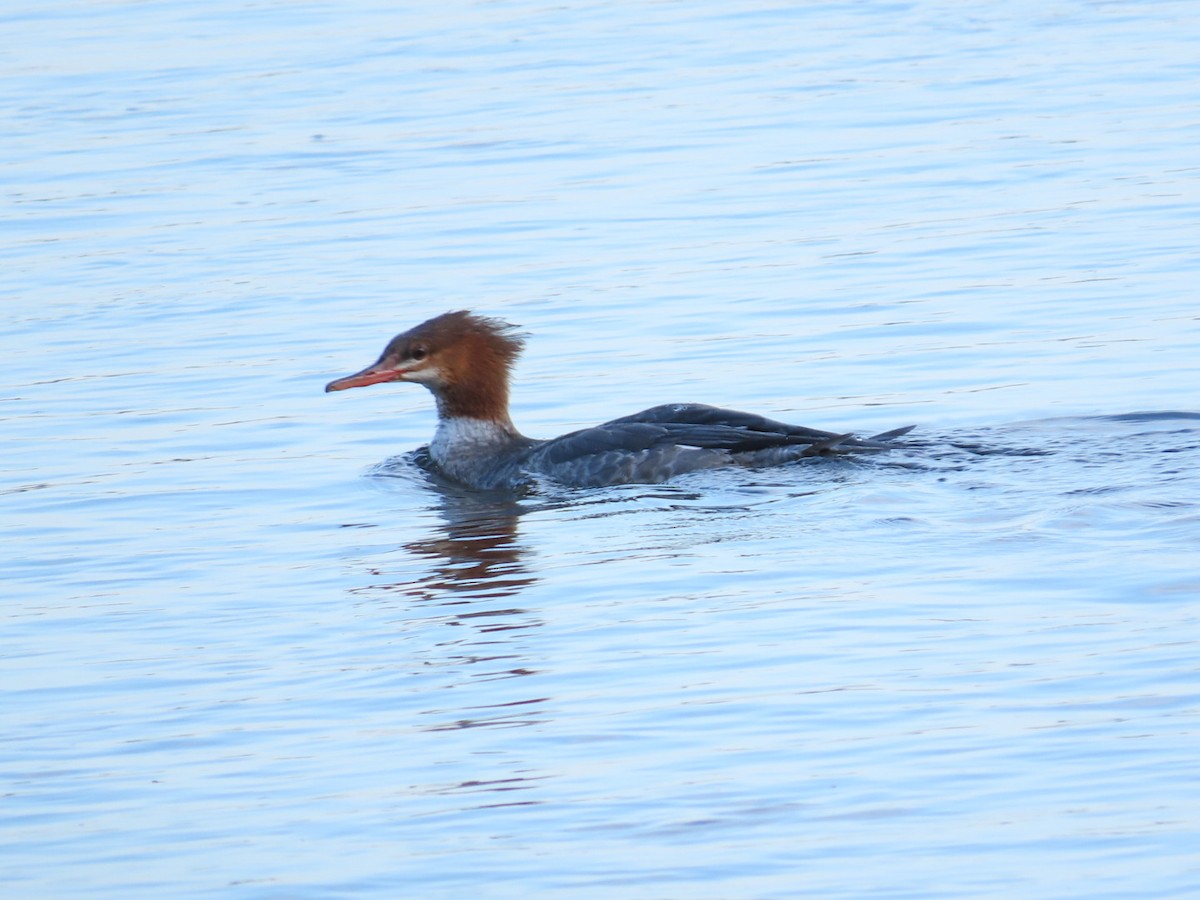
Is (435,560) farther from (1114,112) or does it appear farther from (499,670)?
(1114,112)

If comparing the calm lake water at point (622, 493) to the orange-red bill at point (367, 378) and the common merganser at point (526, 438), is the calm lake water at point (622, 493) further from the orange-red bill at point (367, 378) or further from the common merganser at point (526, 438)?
the orange-red bill at point (367, 378)

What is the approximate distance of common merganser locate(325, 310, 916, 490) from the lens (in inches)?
379

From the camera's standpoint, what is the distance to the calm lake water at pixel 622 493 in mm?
5750

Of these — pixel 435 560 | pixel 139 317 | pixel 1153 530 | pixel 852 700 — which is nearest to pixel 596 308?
pixel 139 317

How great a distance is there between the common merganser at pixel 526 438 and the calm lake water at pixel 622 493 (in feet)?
0.50

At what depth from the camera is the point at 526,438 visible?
10633 mm

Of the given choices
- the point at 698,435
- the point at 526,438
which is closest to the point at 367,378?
the point at 526,438

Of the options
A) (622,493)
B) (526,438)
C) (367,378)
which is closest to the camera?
(622,493)

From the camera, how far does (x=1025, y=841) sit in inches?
212

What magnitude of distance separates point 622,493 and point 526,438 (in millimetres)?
1096

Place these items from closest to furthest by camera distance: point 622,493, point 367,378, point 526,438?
point 622,493 < point 367,378 < point 526,438

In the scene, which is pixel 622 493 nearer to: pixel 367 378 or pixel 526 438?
pixel 526 438

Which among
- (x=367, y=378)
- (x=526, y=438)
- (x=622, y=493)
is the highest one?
(x=367, y=378)

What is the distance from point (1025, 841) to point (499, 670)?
7.21ft
